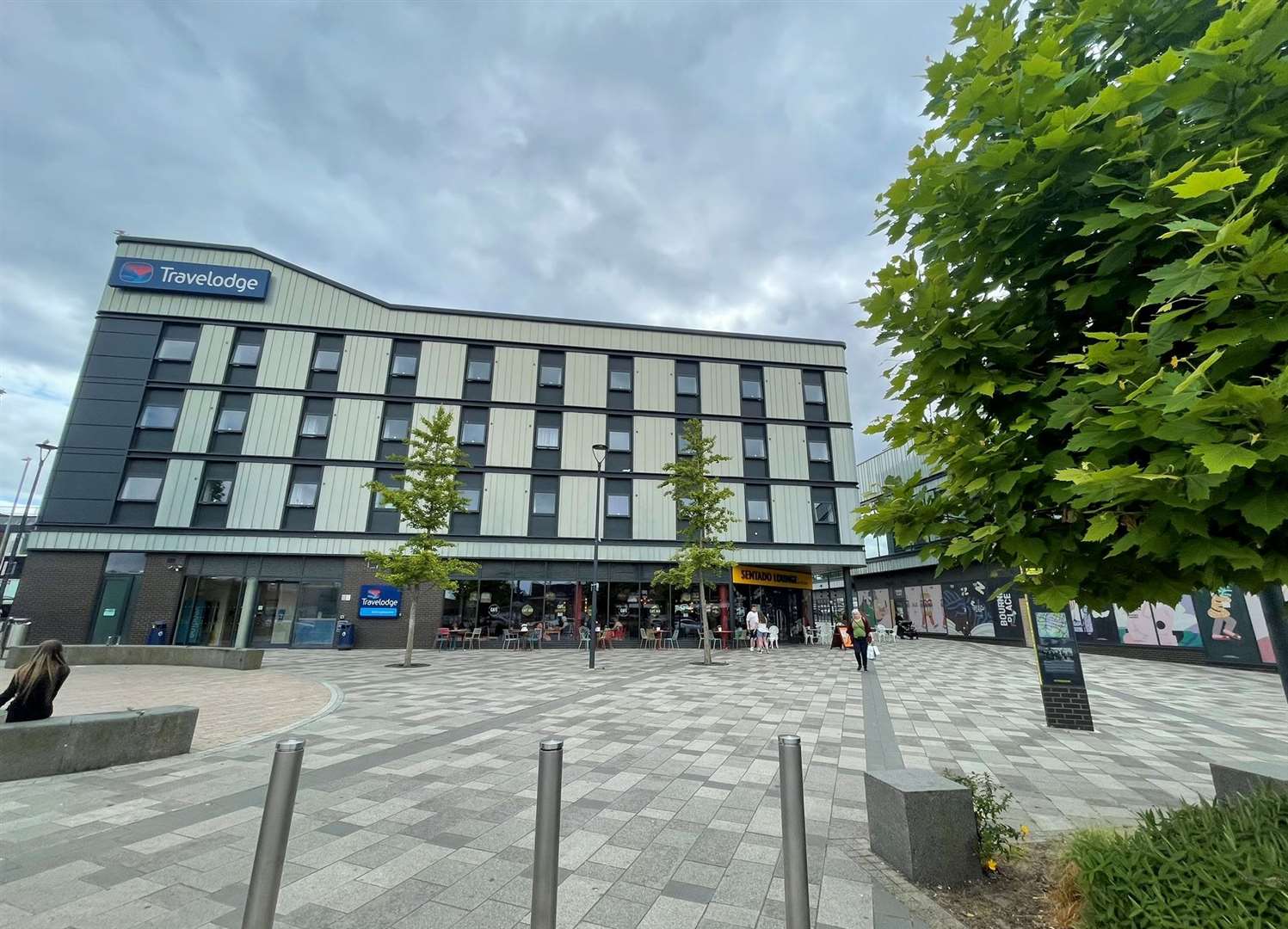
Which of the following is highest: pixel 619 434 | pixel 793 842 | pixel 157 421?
pixel 619 434

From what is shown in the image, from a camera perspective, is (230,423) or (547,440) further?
(547,440)

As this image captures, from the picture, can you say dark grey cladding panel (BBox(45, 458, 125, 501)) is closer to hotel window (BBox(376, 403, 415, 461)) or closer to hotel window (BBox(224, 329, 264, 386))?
hotel window (BBox(224, 329, 264, 386))

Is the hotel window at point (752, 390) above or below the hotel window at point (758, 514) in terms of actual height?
above

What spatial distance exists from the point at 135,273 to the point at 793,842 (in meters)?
37.0

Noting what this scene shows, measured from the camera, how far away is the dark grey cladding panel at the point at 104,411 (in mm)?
25078

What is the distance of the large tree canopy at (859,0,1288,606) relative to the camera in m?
2.13

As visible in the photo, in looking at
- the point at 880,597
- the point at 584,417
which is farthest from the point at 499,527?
the point at 880,597

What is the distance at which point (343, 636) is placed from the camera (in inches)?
950

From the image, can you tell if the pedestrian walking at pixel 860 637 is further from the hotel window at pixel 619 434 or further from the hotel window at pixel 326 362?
the hotel window at pixel 326 362

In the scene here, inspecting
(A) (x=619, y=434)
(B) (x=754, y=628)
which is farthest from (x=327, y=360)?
(B) (x=754, y=628)

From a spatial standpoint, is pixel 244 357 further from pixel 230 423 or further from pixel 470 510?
pixel 470 510

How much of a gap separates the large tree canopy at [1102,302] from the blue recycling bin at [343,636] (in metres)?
26.1

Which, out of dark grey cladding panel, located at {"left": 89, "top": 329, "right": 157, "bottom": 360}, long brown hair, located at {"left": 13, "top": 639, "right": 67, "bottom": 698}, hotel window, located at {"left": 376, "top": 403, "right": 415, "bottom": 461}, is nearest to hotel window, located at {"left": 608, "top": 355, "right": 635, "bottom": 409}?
hotel window, located at {"left": 376, "top": 403, "right": 415, "bottom": 461}

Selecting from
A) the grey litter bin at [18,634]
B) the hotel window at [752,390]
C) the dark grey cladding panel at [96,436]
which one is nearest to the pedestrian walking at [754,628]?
the hotel window at [752,390]
